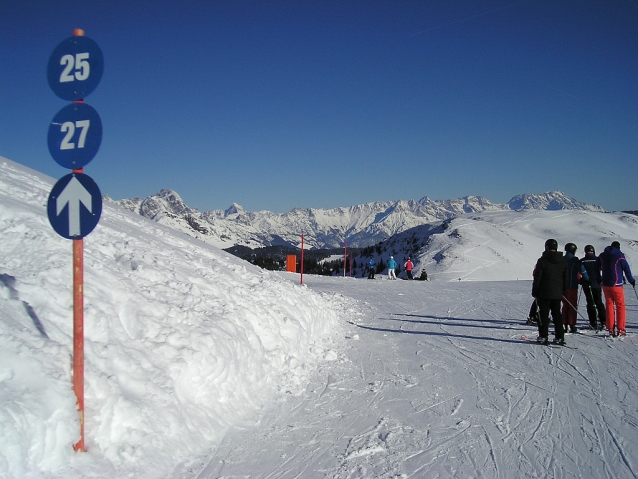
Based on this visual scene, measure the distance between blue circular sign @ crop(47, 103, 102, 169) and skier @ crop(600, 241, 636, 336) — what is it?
10819mm

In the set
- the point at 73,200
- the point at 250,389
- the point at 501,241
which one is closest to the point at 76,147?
the point at 73,200

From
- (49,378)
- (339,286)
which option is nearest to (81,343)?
(49,378)

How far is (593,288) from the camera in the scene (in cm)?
1124

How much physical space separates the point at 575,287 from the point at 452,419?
7.51 metres

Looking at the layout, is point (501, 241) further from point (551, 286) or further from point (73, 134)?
point (73, 134)

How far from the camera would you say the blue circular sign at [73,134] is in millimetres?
4086

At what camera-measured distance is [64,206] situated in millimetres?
4082

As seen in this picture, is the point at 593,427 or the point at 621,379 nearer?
the point at 593,427

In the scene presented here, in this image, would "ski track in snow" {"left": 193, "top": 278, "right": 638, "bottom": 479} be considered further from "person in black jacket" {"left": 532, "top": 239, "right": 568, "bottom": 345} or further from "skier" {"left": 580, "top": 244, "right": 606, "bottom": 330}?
"skier" {"left": 580, "top": 244, "right": 606, "bottom": 330}

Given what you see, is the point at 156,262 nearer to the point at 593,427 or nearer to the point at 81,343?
the point at 81,343

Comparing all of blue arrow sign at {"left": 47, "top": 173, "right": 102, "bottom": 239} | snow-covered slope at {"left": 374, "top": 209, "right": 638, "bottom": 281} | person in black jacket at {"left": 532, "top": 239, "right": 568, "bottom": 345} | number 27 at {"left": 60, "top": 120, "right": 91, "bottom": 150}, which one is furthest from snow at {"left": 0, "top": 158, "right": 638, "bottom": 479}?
snow-covered slope at {"left": 374, "top": 209, "right": 638, "bottom": 281}

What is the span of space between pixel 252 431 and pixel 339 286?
1991 centimetres

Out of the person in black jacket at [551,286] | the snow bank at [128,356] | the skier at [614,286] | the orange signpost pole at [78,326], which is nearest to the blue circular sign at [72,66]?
the orange signpost pole at [78,326]

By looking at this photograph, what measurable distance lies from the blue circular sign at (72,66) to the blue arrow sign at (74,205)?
0.81 meters
